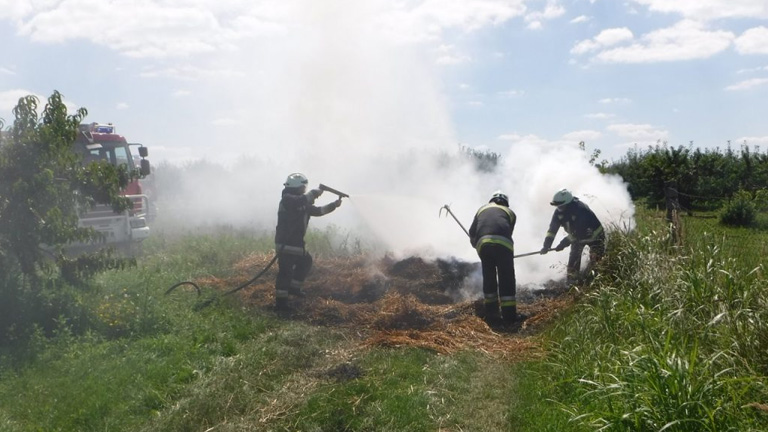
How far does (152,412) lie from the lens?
6.04 metres

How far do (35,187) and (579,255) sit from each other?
24.9 ft

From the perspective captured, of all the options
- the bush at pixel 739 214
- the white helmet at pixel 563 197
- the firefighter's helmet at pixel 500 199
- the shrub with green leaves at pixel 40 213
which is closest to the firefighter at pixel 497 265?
the firefighter's helmet at pixel 500 199

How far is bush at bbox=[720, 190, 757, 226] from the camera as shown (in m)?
19.2

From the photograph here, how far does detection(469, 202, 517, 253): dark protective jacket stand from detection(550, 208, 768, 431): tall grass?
160 cm

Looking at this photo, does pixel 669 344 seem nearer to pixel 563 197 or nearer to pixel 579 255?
pixel 579 255

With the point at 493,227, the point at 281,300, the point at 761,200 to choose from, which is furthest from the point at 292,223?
the point at 761,200

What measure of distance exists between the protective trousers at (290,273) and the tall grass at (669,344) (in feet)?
13.3

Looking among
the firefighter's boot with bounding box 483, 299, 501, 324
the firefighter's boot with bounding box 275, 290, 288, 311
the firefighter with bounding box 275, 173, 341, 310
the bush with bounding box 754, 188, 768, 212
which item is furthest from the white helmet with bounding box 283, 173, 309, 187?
the bush with bounding box 754, 188, 768, 212

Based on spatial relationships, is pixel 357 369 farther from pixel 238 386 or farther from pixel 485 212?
pixel 485 212

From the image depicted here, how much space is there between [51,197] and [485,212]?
18.9ft

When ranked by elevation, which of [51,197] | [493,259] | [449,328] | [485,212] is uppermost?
[51,197]

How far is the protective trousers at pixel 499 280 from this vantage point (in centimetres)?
926

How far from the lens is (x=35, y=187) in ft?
28.8

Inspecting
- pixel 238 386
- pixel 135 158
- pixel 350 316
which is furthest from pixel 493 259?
pixel 135 158
